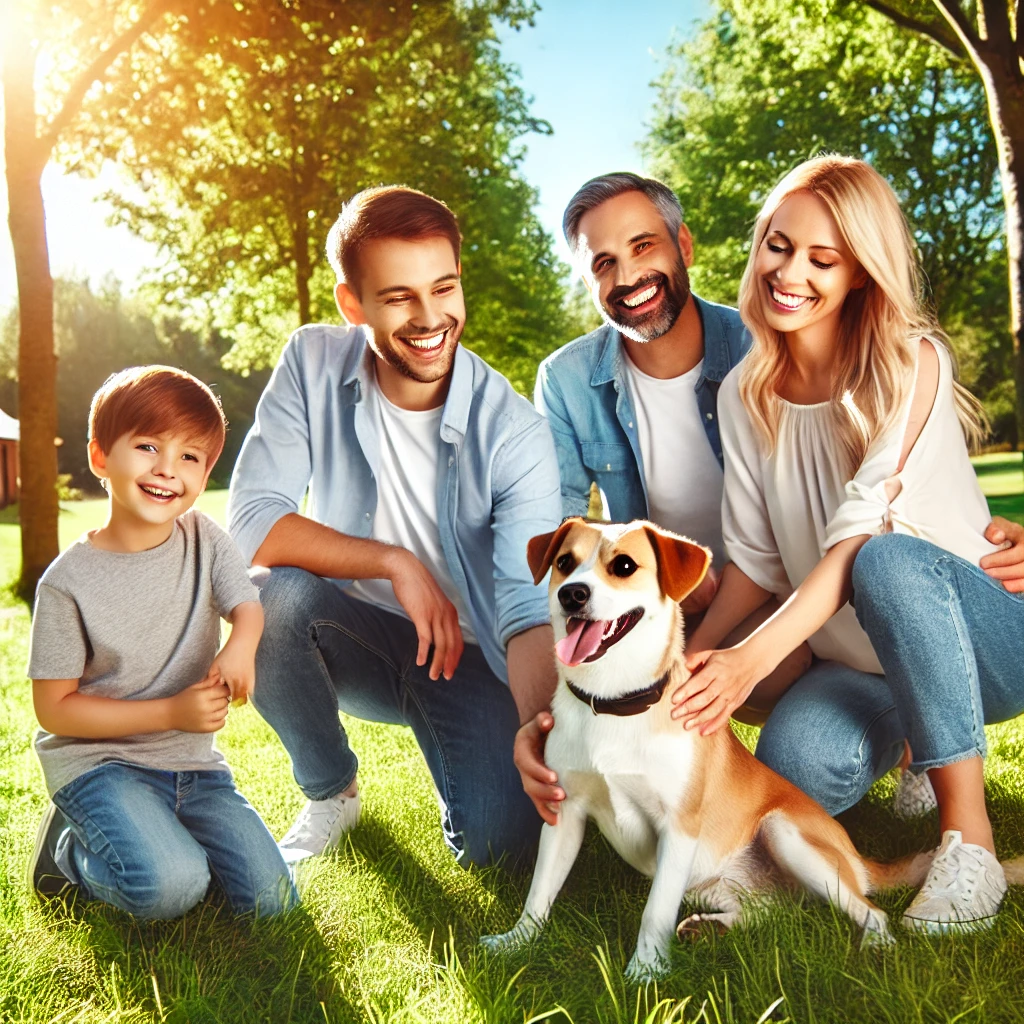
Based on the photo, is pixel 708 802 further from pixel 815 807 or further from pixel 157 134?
pixel 157 134

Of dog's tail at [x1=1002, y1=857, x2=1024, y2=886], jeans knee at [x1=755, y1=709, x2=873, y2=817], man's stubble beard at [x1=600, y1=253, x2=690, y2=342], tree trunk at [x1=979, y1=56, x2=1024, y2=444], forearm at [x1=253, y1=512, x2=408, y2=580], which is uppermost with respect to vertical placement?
tree trunk at [x1=979, y1=56, x2=1024, y2=444]

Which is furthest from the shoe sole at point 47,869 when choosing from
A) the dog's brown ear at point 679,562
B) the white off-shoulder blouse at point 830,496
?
the white off-shoulder blouse at point 830,496

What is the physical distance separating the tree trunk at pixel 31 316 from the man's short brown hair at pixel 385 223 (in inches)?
274

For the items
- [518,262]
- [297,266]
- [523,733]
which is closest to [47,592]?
[523,733]

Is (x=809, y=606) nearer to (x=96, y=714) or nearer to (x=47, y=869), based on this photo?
(x=96, y=714)

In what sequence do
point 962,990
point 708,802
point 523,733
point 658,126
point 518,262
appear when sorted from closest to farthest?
point 962,990 → point 708,802 → point 523,733 → point 518,262 → point 658,126

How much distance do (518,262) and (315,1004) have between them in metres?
22.2

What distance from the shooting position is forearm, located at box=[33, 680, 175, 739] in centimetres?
298

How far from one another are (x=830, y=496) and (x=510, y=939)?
67.7 inches

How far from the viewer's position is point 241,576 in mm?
3311

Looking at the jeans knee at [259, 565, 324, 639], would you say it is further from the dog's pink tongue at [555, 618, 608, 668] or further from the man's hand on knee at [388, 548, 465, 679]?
the dog's pink tongue at [555, 618, 608, 668]

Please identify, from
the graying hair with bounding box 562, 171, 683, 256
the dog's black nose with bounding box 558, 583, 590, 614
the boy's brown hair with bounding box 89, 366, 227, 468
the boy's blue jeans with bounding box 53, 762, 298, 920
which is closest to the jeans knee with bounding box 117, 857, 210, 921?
the boy's blue jeans with bounding box 53, 762, 298, 920

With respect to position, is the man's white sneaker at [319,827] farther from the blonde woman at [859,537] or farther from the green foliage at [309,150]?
the green foliage at [309,150]

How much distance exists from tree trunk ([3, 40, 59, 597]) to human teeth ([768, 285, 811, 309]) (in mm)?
8288
